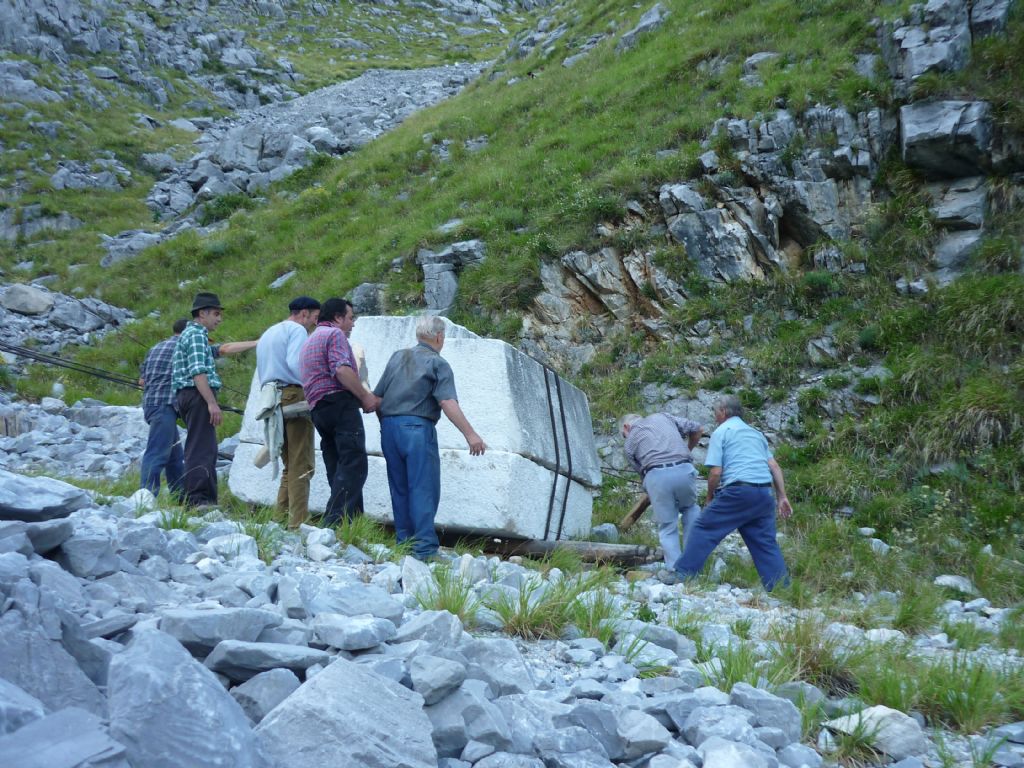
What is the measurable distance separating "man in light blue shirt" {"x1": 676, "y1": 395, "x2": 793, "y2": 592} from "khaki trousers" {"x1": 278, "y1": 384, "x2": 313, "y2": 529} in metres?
2.79

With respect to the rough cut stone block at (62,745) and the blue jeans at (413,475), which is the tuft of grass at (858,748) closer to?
the rough cut stone block at (62,745)

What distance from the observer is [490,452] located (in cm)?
640

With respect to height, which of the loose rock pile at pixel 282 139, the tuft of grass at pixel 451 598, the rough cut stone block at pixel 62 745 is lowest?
the tuft of grass at pixel 451 598

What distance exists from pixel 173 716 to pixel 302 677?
0.66 meters

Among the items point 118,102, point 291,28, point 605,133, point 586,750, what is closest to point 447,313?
point 605,133

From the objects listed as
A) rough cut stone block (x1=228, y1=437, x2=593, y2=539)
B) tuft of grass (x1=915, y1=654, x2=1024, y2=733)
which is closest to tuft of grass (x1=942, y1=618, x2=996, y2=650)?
tuft of grass (x1=915, y1=654, x2=1024, y2=733)

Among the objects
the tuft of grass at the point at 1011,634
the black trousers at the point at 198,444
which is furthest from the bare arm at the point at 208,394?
the tuft of grass at the point at 1011,634

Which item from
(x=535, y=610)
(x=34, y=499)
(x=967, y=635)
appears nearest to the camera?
(x=34, y=499)

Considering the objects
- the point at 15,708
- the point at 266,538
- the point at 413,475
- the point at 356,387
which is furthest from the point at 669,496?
the point at 15,708

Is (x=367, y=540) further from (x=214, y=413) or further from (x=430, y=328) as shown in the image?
(x=214, y=413)

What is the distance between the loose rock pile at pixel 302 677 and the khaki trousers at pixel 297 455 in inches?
73.8

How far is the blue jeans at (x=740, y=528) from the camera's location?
20.0 ft

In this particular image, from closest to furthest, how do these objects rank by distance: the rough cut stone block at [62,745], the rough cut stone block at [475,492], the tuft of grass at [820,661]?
the rough cut stone block at [62,745]
the tuft of grass at [820,661]
the rough cut stone block at [475,492]

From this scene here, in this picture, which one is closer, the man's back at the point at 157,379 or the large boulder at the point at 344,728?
the large boulder at the point at 344,728
